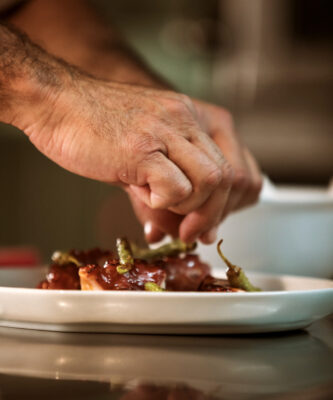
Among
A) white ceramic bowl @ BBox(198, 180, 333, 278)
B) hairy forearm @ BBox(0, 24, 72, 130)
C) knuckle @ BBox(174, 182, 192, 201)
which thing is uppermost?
hairy forearm @ BBox(0, 24, 72, 130)

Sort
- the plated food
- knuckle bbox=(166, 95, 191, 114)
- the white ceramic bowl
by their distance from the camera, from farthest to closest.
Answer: the white ceramic bowl → knuckle bbox=(166, 95, 191, 114) → the plated food

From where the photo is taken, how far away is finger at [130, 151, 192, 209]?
1017 millimetres

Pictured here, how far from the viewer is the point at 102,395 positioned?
54cm

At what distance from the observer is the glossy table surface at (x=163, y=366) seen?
1.82ft

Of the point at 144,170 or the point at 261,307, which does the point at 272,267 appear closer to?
the point at 144,170

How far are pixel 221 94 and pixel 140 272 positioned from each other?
3639mm

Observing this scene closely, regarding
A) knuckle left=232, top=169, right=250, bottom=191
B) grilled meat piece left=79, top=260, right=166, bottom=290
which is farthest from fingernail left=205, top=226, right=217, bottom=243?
grilled meat piece left=79, top=260, right=166, bottom=290

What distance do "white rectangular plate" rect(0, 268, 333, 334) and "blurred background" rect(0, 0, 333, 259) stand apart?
2559 millimetres

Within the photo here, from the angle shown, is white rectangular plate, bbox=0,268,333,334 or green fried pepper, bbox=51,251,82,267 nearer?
white rectangular plate, bbox=0,268,333,334

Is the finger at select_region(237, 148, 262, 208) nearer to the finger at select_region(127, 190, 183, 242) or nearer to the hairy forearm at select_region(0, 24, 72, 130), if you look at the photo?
the finger at select_region(127, 190, 183, 242)

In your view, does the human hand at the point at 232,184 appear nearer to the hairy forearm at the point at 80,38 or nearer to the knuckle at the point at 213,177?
the knuckle at the point at 213,177

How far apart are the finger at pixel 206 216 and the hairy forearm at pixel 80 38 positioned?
557mm

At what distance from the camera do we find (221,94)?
4.41m

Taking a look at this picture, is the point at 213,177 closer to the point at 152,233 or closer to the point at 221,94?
the point at 152,233
